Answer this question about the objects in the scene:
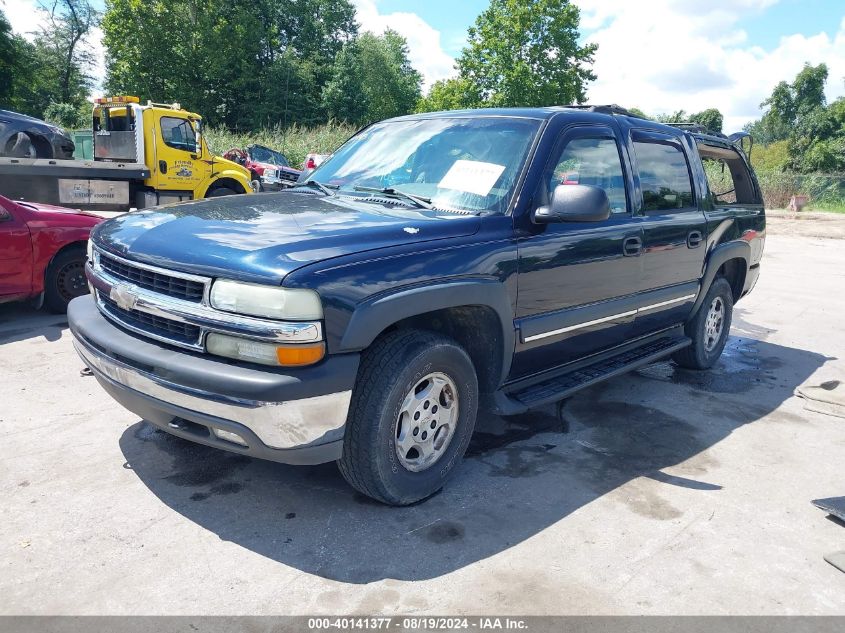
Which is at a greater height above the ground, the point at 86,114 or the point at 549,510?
the point at 86,114

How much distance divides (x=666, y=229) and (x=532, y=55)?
35.8 m

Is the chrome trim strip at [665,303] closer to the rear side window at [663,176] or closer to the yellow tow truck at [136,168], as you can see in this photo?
the rear side window at [663,176]

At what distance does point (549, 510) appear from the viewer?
10.6 ft

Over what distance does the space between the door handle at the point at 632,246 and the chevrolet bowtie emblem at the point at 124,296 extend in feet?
9.18

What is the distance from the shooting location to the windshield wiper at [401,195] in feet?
11.3

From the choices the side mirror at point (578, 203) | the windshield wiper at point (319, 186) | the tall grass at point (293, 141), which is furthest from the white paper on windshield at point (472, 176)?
the tall grass at point (293, 141)

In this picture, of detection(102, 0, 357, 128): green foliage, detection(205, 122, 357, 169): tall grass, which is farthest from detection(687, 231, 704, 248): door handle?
detection(102, 0, 357, 128): green foliage

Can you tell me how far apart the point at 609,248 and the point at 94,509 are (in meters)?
3.09

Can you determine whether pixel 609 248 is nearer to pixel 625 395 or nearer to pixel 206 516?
pixel 625 395

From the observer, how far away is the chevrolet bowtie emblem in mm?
2950

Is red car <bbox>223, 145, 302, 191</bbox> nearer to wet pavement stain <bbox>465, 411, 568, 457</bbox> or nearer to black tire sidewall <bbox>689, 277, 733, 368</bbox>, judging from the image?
black tire sidewall <bbox>689, 277, 733, 368</bbox>

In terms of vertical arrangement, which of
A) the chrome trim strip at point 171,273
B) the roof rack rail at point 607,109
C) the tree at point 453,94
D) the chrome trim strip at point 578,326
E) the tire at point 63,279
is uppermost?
the tree at point 453,94

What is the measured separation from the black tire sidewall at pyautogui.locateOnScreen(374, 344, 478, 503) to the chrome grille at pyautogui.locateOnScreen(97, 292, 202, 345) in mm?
864

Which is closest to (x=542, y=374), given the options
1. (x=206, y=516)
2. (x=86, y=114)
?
(x=206, y=516)
